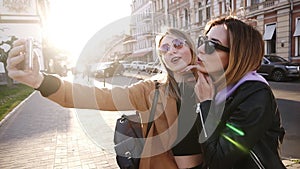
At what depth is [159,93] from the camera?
5.21 ft

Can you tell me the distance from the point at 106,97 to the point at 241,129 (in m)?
0.82

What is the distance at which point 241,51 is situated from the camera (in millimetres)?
1481

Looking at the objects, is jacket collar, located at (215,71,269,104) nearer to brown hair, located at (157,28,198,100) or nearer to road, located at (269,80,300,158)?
brown hair, located at (157,28,198,100)

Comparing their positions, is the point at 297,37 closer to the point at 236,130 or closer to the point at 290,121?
the point at 290,121

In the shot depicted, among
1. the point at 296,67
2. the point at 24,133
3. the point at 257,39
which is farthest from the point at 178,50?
the point at 296,67

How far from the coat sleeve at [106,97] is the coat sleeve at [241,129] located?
18.6 inches

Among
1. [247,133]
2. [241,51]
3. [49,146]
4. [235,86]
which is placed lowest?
[49,146]

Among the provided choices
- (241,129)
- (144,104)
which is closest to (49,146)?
(144,104)

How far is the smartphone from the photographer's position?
1276 mm

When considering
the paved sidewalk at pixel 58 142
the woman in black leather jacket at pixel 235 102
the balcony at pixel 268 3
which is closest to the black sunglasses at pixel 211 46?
the woman in black leather jacket at pixel 235 102

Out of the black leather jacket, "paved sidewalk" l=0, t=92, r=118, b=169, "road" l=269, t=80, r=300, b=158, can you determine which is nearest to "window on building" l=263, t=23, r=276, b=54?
"road" l=269, t=80, r=300, b=158

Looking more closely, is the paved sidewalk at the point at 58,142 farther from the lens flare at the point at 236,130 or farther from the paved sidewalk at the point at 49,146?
the lens flare at the point at 236,130

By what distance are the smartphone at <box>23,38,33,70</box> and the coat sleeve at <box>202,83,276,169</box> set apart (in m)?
1.01

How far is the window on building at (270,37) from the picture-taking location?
70.8 feet
